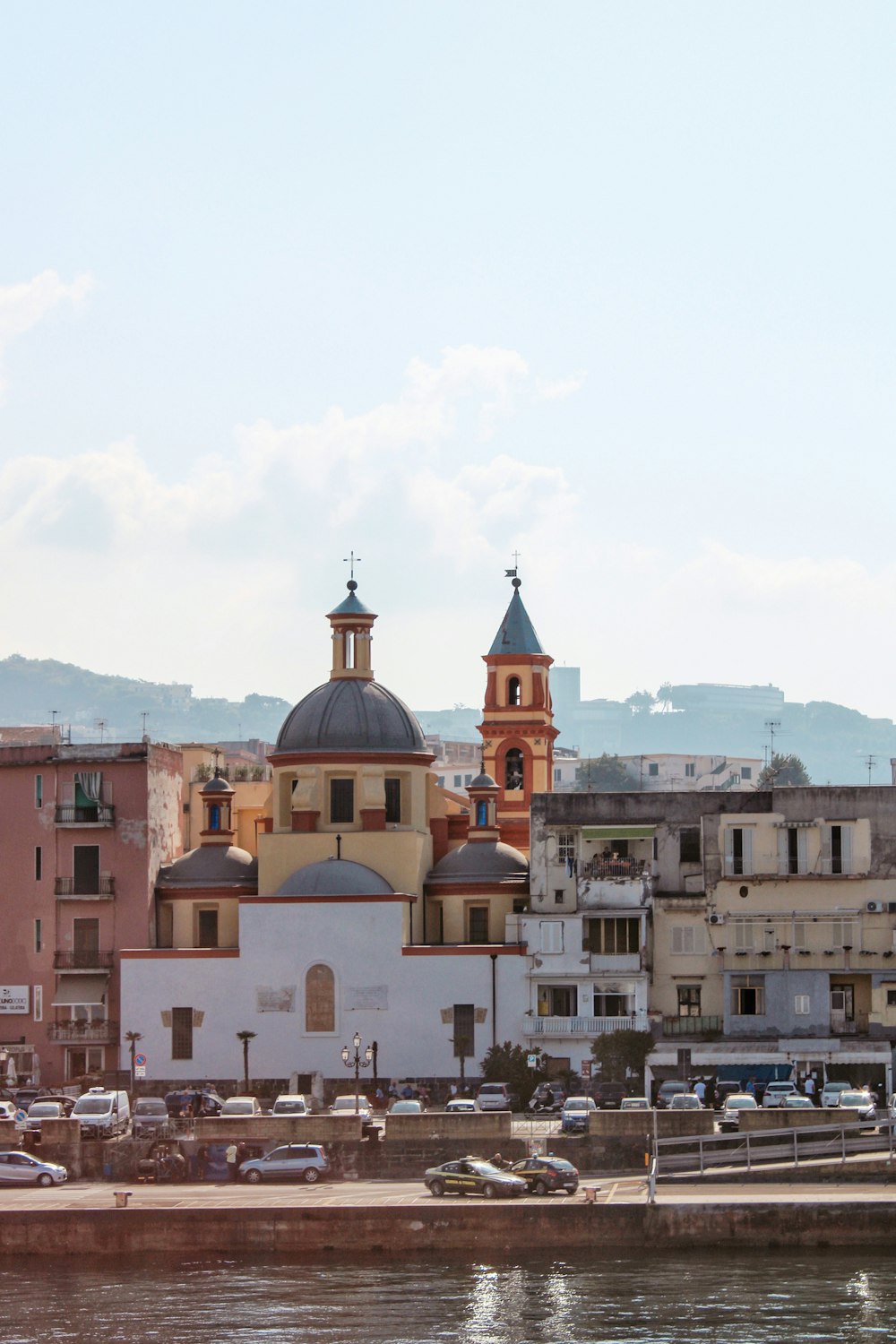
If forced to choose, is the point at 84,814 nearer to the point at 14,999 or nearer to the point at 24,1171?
the point at 14,999

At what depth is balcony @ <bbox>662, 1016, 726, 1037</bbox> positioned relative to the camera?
83.3 m

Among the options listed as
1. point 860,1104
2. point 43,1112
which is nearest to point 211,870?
point 43,1112

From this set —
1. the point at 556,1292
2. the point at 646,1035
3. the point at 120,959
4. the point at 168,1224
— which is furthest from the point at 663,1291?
the point at 120,959

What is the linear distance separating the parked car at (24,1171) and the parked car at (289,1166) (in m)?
4.90

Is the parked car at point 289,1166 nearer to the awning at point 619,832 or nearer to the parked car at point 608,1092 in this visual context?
the parked car at point 608,1092

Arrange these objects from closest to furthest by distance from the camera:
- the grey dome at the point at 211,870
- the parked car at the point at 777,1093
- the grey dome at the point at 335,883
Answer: the parked car at the point at 777,1093
the grey dome at the point at 335,883
the grey dome at the point at 211,870

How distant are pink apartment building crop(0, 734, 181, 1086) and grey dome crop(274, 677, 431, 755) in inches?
218

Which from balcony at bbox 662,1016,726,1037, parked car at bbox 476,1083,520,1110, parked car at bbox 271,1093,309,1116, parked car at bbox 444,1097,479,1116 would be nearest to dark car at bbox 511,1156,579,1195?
parked car at bbox 444,1097,479,1116

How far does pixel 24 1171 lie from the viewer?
2552 inches

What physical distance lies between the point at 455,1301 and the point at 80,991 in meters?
35.0

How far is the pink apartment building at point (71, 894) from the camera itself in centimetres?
8662

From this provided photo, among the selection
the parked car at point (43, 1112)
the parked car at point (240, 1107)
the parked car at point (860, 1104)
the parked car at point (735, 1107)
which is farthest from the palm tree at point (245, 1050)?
the parked car at point (860, 1104)

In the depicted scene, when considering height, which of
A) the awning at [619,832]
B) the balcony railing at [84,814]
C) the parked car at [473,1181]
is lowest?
the parked car at [473,1181]

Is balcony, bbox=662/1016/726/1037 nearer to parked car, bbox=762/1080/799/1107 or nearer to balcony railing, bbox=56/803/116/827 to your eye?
parked car, bbox=762/1080/799/1107
